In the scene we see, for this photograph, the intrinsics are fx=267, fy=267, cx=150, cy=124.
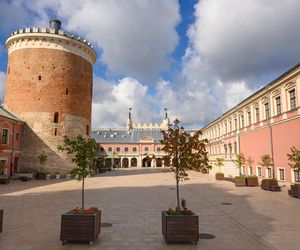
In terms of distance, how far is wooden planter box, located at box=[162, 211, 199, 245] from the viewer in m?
7.05

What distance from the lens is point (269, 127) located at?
23266mm

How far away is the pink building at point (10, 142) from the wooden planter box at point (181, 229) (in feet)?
83.8

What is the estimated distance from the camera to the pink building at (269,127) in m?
19.7

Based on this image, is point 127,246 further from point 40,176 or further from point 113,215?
point 40,176

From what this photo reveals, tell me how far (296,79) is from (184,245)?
1695cm

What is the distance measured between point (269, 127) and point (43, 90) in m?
25.7

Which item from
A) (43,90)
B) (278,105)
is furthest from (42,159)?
(278,105)

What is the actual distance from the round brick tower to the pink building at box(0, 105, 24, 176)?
0.80 metres

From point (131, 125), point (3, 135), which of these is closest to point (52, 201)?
point (3, 135)

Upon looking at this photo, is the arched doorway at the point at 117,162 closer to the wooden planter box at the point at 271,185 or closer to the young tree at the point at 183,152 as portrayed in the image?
the wooden planter box at the point at 271,185

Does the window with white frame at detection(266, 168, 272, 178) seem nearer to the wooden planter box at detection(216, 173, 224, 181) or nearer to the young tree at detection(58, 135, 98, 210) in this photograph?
the wooden planter box at detection(216, 173, 224, 181)

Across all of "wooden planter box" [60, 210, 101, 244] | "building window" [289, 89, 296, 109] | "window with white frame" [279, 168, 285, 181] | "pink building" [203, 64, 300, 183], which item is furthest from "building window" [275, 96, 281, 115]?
"wooden planter box" [60, 210, 101, 244]

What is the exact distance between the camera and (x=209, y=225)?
9.29m

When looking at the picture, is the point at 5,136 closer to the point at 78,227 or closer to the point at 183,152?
the point at 78,227
